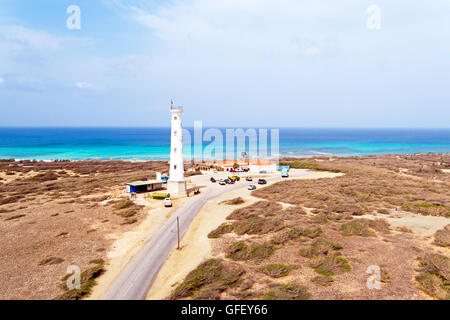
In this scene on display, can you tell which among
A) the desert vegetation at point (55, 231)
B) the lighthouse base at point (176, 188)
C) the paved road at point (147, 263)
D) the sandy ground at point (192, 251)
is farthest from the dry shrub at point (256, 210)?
the lighthouse base at point (176, 188)

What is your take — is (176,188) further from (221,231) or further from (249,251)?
(249,251)

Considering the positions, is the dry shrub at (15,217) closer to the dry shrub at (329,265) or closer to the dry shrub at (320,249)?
the dry shrub at (320,249)

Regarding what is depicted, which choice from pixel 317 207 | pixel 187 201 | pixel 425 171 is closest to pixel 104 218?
pixel 187 201

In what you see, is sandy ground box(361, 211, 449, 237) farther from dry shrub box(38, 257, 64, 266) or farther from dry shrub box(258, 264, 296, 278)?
dry shrub box(38, 257, 64, 266)

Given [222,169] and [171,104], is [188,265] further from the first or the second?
[222,169]

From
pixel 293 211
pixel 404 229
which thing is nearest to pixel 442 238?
pixel 404 229
